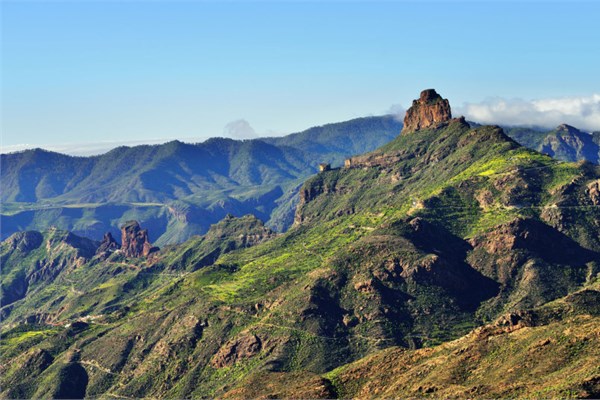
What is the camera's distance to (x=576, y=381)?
192m

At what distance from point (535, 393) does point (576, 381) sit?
9.58 meters

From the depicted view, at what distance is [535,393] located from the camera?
195m
